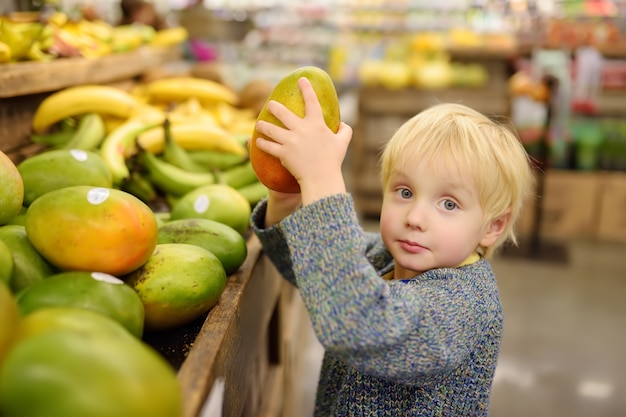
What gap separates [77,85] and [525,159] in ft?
4.83

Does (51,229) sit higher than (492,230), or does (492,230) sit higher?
(51,229)

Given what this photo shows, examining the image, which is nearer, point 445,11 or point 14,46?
point 14,46

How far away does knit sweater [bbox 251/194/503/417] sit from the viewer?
2.81ft

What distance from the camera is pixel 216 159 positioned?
185cm

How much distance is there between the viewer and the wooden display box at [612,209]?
433cm

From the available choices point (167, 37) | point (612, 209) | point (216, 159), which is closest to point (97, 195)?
point (216, 159)

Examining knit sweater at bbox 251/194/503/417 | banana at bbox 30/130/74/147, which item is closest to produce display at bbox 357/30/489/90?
banana at bbox 30/130/74/147

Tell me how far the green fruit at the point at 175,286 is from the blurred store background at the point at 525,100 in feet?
5.65

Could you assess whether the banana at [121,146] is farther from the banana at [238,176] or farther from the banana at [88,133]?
the banana at [238,176]

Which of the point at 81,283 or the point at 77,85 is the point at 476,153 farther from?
the point at 77,85

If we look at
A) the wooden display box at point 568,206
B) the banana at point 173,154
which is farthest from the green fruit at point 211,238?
the wooden display box at point 568,206

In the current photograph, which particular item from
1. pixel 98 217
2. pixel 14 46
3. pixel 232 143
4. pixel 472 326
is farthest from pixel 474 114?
pixel 14 46

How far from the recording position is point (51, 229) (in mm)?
858

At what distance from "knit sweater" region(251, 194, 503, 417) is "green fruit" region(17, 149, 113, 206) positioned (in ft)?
1.60
